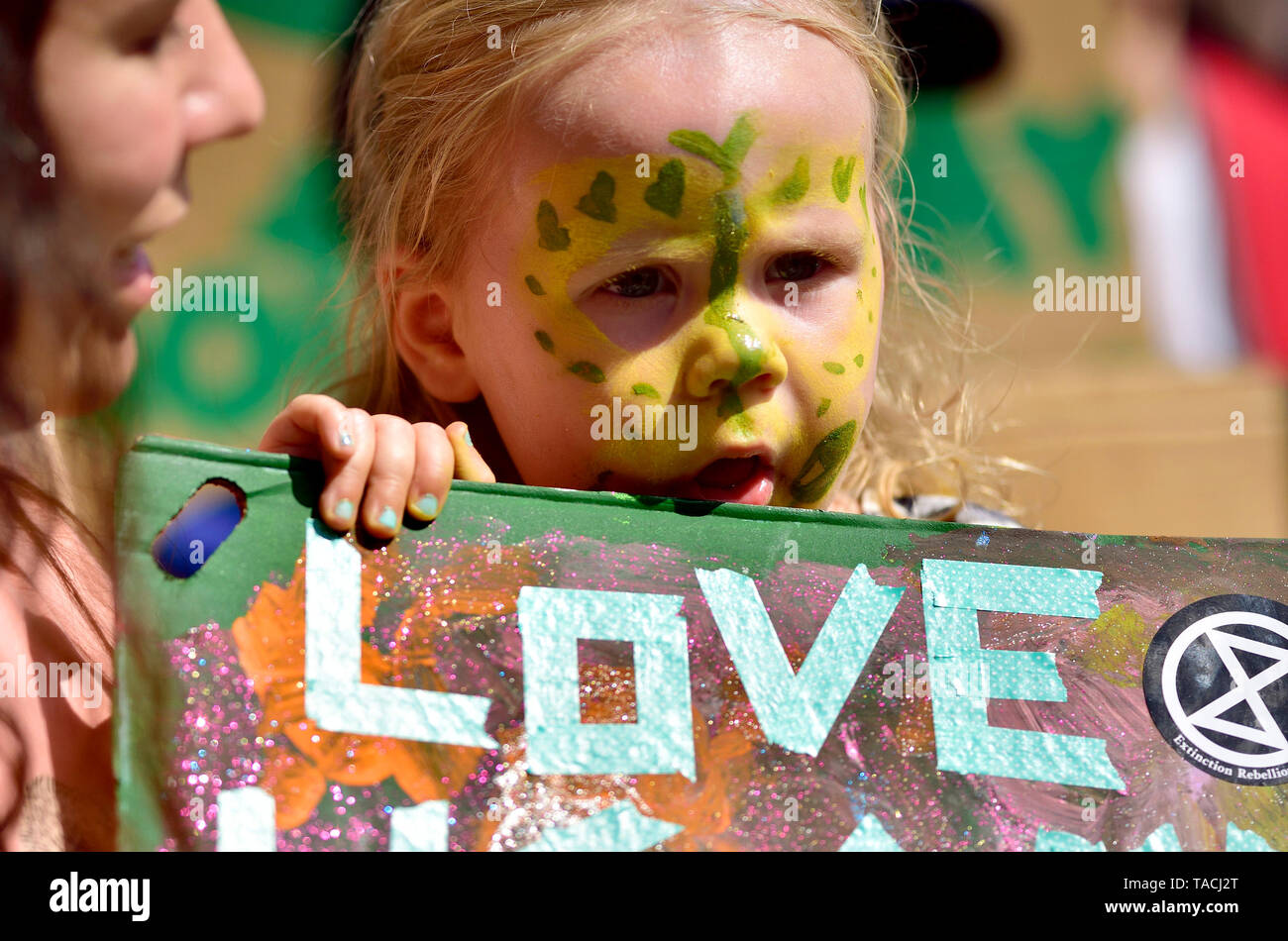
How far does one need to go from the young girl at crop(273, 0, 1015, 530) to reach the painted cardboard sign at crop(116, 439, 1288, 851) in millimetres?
147

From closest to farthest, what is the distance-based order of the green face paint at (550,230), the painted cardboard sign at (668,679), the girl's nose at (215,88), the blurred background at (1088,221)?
the painted cardboard sign at (668,679) → the green face paint at (550,230) → the girl's nose at (215,88) → the blurred background at (1088,221)

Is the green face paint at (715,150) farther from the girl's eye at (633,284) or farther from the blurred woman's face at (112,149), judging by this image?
the blurred woman's face at (112,149)

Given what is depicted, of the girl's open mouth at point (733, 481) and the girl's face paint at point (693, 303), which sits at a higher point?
the girl's face paint at point (693, 303)

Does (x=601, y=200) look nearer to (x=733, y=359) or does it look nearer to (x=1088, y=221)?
(x=733, y=359)

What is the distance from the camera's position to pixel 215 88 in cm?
156

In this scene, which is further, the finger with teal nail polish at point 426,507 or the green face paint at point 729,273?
the green face paint at point 729,273

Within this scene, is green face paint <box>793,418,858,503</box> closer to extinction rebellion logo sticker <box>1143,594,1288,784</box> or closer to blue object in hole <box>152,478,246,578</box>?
extinction rebellion logo sticker <box>1143,594,1288,784</box>

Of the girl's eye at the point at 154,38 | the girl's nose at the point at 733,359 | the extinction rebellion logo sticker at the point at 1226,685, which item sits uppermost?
the girl's eye at the point at 154,38

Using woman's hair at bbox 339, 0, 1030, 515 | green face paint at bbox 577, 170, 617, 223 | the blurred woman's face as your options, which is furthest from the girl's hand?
woman's hair at bbox 339, 0, 1030, 515

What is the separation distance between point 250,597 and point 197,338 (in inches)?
144

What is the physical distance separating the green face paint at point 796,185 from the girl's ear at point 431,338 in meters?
0.42

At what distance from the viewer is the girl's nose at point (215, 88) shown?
1494mm

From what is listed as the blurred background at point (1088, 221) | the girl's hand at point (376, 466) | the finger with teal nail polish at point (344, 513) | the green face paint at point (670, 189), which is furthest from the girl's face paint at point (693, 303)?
the blurred background at point (1088, 221)

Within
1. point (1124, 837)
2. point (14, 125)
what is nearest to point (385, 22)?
point (14, 125)
